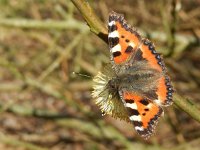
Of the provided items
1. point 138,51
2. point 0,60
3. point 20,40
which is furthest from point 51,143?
point 138,51

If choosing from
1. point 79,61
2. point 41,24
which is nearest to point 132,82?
point 41,24

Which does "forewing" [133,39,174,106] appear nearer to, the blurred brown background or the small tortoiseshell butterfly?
the small tortoiseshell butterfly

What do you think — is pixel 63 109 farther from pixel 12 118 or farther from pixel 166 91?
Result: pixel 166 91

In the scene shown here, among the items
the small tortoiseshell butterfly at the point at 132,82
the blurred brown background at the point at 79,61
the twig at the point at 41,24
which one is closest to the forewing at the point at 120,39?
the small tortoiseshell butterfly at the point at 132,82

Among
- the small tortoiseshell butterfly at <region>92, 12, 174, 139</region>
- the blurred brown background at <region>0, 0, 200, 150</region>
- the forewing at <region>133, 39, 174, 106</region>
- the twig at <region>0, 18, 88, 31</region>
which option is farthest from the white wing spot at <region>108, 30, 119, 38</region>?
the twig at <region>0, 18, 88, 31</region>

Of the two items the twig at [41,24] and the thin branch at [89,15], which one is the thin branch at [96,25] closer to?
the thin branch at [89,15]

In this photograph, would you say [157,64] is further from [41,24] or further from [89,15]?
[41,24]
